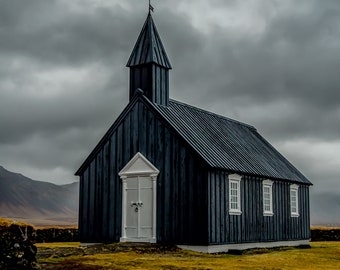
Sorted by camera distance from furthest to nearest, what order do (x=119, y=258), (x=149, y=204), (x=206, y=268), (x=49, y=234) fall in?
(x=49, y=234) < (x=149, y=204) < (x=119, y=258) < (x=206, y=268)

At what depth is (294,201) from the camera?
117ft

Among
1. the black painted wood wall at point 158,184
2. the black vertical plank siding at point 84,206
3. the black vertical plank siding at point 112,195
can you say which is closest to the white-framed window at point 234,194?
the black painted wood wall at point 158,184

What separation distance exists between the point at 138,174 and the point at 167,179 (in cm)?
167

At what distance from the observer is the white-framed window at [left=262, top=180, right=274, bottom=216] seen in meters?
31.6

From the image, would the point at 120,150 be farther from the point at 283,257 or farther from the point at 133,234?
the point at 283,257

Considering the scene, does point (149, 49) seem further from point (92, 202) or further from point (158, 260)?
point (158, 260)

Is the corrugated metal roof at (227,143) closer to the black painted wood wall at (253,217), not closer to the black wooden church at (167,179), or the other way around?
the black wooden church at (167,179)

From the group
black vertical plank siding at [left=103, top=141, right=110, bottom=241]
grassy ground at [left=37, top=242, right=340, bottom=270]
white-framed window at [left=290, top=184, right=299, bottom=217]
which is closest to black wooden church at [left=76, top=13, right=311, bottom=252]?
black vertical plank siding at [left=103, top=141, right=110, bottom=241]

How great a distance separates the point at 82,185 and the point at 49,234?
11.3 metres

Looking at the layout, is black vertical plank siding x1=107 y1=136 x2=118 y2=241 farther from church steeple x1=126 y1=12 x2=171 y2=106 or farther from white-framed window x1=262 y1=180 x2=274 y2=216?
white-framed window x1=262 y1=180 x2=274 y2=216

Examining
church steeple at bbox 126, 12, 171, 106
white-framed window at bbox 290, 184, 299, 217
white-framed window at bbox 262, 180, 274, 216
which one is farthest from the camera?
white-framed window at bbox 290, 184, 299, 217

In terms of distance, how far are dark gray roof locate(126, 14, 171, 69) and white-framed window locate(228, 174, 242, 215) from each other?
647 cm

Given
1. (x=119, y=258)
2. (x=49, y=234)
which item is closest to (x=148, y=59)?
(x=119, y=258)

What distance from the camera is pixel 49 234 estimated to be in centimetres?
4031
